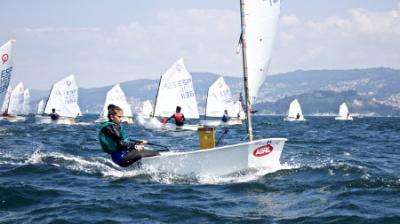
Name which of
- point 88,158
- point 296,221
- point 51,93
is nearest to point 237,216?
point 296,221

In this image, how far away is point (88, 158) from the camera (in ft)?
55.9

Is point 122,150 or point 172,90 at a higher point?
point 172,90

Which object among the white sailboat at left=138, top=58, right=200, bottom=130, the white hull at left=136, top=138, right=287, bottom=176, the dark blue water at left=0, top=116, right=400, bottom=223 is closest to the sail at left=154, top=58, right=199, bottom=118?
the white sailboat at left=138, top=58, right=200, bottom=130

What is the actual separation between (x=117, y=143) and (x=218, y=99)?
41967mm

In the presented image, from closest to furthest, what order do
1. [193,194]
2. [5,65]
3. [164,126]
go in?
[193,194], [5,65], [164,126]

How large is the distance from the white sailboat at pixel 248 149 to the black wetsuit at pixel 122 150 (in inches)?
9.0

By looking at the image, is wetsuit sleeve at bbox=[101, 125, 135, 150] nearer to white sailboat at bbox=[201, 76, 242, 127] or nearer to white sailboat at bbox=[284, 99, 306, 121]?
white sailboat at bbox=[201, 76, 242, 127]

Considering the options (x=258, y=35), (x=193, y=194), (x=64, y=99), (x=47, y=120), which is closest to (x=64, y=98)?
(x=64, y=99)

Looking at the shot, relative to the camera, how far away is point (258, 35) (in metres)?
13.1

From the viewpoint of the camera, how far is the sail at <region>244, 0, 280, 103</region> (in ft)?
42.8

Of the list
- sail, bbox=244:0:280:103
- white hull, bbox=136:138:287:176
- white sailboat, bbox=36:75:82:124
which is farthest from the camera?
white sailboat, bbox=36:75:82:124

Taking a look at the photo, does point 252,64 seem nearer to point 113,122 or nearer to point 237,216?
point 113,122

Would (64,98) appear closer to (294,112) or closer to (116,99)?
(116,99)

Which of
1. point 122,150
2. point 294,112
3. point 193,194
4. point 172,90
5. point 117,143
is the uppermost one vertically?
point 172,90
